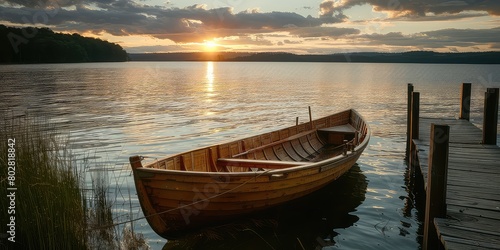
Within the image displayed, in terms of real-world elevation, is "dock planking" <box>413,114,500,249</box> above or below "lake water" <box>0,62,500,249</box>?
above

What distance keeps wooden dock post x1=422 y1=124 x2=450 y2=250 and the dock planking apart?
17cm

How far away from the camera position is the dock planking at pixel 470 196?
216 inches

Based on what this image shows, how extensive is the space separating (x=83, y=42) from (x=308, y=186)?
169 m

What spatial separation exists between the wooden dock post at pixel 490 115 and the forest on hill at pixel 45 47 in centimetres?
9375

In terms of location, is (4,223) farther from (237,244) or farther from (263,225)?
(263,225)

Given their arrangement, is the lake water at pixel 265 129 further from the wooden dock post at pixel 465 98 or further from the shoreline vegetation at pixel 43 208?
the wooden dock post at pixel 465 98

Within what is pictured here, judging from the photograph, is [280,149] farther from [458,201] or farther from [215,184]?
[458,201]

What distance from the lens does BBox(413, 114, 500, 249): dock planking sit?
18.0ft

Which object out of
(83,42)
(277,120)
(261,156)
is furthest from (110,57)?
(261,156)

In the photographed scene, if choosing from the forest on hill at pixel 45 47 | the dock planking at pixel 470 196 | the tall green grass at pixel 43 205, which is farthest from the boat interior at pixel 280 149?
the forest on hill at pixel 45 47

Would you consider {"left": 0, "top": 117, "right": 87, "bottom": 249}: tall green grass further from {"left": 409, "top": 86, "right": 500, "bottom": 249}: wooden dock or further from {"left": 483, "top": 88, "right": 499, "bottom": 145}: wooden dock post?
{"left": 483, "top": 88, "right": 499, "bottom": 145}: wooden dock post

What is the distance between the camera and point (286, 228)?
862cm

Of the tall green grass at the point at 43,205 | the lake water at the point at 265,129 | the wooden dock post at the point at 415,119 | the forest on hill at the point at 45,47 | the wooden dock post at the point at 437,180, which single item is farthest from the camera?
the forest on hill at the point at 45,47

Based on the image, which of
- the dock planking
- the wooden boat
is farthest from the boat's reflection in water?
the dock planking
